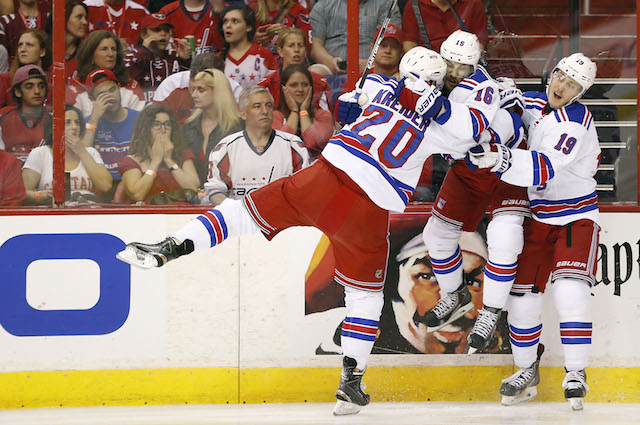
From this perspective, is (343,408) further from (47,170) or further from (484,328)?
(47,170)

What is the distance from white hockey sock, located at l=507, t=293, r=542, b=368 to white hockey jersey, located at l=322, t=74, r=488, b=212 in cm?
73

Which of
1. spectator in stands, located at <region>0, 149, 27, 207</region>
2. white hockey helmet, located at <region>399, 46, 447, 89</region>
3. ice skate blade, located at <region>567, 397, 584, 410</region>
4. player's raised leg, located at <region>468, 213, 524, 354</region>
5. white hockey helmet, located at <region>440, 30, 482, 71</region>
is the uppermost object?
white hockey helmet, located at <region>440, 30, 482, 71</region>

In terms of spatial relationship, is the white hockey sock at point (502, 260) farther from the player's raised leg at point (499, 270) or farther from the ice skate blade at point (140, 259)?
the ice skate blade at point (140, 259)

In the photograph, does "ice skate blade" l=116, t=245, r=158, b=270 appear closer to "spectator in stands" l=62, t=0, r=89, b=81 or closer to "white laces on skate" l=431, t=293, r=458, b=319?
"spectator in stands" l=62, t=0, r=89, b=81

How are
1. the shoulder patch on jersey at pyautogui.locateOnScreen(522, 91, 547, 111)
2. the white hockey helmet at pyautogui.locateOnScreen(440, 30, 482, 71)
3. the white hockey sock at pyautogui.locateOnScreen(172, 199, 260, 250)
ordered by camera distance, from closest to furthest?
the white hockey sock at pyautogui.locateOnScreen(172, 199, 260, 250) < the white hockey helmet at pyautogui.locateOnScreen(440, 30, 482, 71) < the shoulder patch on jersey at pyautogui.locateOnScreen(522, 91, 547, 111)

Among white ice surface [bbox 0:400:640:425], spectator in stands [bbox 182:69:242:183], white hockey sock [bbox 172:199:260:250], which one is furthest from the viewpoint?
spectator in stands [bbox 182:69:242:183]

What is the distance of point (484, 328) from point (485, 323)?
28 mm

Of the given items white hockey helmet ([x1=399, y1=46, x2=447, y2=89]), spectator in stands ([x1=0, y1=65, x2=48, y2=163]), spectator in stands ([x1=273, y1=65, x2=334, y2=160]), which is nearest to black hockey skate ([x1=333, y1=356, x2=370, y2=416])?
spectator in stands ([x1=273, y1=65, x2=334, y2=160])

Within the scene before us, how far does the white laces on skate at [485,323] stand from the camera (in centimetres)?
358

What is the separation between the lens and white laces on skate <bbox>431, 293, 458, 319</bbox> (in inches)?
151

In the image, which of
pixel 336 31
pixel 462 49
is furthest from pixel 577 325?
pixel 336 31

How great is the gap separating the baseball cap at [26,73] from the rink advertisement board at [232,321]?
0.67 m

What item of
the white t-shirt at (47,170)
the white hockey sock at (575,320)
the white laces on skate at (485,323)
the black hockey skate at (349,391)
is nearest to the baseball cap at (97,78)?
the white t-shirt at (47,170)

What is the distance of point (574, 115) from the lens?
11.7 ft
